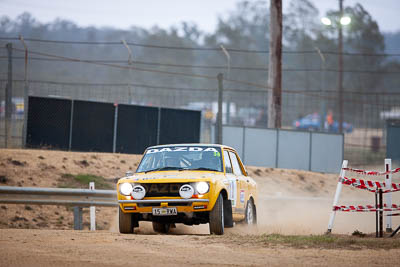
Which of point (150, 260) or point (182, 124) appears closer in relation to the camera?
point (150, 260)

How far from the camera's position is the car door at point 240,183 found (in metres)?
12.0

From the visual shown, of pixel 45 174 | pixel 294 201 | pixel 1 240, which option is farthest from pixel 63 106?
pixel 1 240

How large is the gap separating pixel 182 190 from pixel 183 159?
127cm

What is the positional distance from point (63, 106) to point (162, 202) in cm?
1028

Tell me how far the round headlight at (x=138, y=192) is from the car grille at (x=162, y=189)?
0.20 ft

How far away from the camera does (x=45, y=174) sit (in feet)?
60.2

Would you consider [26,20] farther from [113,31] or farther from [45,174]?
[45,174]

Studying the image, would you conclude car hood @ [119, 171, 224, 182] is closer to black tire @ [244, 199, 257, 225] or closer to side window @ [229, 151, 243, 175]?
side window @ [229, 151, 243, 175]

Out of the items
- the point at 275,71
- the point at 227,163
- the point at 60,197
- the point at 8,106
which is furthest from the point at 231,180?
the point at 275,71

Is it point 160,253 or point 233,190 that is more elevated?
point 233,190

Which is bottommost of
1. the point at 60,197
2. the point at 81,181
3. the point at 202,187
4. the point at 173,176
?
the point at 60,197

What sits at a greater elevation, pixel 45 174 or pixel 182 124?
pixel 182 124

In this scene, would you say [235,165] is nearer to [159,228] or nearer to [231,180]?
[231,180]

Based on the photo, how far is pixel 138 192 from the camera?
10.6 metres
